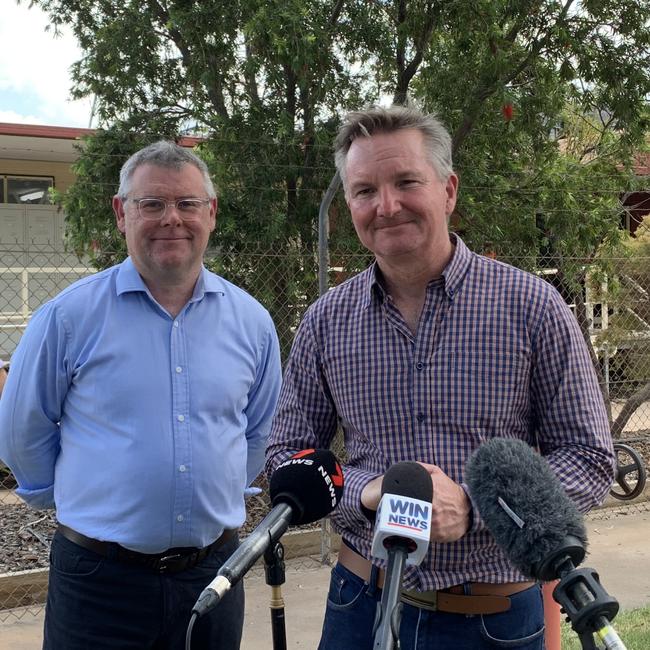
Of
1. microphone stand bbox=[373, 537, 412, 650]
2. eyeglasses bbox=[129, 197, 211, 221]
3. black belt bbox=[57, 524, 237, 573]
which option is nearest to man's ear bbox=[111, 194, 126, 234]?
eyeglasses bbox=[129, 197, 211, 221]

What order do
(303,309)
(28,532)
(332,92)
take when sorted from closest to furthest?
(28,532)
(303,309)
(332,92)

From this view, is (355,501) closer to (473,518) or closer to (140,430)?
(473,518)

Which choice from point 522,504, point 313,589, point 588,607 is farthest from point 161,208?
point 313,589

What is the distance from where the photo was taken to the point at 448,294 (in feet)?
7.06

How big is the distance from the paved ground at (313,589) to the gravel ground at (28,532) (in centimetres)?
61

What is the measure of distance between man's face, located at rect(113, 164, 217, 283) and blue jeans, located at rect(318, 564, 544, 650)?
1.47 metres

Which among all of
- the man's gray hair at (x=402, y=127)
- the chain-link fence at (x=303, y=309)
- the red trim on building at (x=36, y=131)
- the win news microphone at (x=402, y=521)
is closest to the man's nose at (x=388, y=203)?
the man's gray hair at (x=402, y=127)

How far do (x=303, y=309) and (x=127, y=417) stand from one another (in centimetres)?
405

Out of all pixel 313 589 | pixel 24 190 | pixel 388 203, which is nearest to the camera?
pixel 388 203

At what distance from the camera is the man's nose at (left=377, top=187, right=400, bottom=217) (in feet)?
6.85

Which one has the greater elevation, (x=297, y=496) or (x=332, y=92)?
(x=332, y=92)

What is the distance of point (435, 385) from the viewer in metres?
2.10

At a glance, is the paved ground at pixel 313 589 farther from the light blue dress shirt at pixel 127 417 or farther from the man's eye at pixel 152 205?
the man's eye at pixel 152 205

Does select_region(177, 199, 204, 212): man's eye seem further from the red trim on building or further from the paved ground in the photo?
the red trim on building
